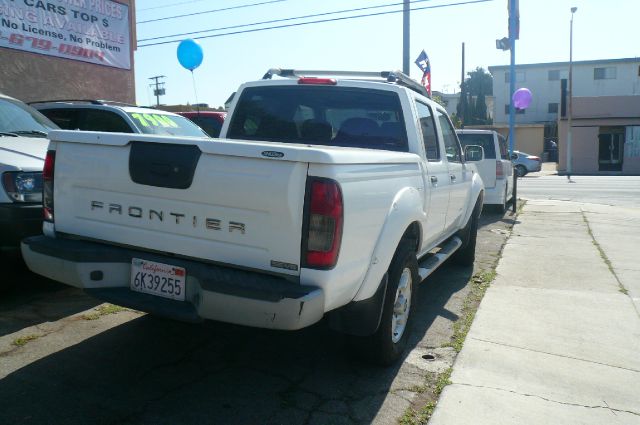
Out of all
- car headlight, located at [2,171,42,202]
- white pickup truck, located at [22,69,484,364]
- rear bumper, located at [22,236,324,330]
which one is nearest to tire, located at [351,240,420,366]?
white pickup truck, located at [22,69,484,364]

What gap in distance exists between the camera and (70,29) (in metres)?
12.0

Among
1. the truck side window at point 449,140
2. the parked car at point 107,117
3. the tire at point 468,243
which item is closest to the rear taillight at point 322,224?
the truck side window at point 449,140

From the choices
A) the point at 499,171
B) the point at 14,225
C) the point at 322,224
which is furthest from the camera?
the point at 499,171

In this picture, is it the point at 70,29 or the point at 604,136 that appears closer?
the point at 70,29

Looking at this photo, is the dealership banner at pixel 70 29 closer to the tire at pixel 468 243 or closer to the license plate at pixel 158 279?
the tire at pixel 468 243

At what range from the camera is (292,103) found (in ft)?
15.8

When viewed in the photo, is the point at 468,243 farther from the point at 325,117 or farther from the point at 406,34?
the point at 406,34

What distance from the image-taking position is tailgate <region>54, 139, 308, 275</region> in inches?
113

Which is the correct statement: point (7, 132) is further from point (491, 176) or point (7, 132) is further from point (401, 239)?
point (491, 176)

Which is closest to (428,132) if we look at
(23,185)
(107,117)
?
(23,185)

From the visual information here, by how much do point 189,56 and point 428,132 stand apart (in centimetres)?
871

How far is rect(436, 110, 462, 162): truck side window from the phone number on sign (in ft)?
29.9

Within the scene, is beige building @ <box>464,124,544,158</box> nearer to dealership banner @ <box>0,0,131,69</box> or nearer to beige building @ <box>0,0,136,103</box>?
beige building @ <box>0,0,136,103</box>

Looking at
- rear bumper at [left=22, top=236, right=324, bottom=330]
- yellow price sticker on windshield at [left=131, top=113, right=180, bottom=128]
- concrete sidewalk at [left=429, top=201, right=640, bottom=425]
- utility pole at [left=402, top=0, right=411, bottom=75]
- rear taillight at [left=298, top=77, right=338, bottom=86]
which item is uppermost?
utility pole at [left=402, top=0, right=411, bottom=75]
